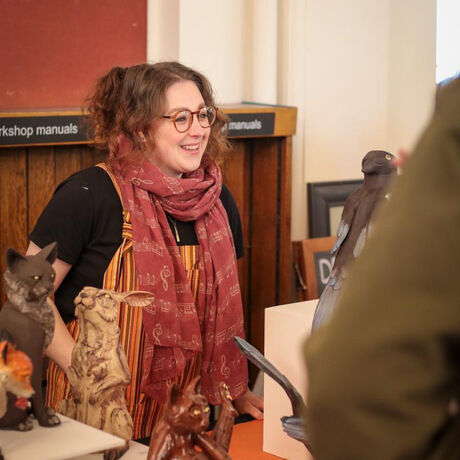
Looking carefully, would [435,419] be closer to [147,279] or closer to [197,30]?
[147,279]

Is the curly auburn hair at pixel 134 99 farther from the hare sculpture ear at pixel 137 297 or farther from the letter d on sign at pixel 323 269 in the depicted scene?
the letter d on sign at pixel 323 269

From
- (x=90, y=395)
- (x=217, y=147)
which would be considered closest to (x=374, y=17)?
(x=217, y=147)

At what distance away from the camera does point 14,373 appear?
1342mm

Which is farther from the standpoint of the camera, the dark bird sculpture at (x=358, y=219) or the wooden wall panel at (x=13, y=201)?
the wooden wall panel at (x=13, y=201)

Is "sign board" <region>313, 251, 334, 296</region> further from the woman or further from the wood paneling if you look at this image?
the wood paneling

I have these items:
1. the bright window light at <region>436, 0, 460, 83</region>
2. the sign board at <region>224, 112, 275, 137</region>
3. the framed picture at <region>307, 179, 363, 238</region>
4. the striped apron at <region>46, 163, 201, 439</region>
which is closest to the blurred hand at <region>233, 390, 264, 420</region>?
the striped apron at <region>46, 163, 201, 439</region>

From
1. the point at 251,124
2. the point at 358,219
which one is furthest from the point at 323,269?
the point at 358,219

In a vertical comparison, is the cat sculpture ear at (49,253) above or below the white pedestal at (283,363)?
above

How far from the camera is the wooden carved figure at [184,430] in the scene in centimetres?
137

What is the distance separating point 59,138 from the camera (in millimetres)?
3111

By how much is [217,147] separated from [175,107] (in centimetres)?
33

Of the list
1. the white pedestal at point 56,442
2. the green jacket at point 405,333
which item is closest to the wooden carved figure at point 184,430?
the white pedestal at point 56,442

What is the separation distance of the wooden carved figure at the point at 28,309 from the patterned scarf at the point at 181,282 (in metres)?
1.13

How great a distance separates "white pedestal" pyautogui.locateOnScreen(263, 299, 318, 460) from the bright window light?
2921mm
